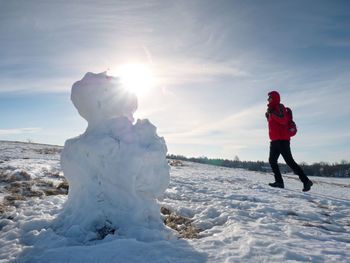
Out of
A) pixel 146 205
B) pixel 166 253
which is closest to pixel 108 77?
pixel 146 205

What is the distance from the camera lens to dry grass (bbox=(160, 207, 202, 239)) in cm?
496

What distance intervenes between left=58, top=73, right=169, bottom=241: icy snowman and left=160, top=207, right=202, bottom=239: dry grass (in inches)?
15.3

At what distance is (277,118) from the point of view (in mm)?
9461

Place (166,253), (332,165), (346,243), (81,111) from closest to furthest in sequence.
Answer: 1. (166,253)
2. (346,243)
3. (81,111)
4. (332,165)

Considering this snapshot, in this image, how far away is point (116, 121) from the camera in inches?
214

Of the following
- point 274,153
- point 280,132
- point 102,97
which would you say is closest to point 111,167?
point 102,97

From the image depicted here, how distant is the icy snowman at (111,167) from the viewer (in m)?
4.86

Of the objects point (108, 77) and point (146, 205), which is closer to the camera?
point (146, 205)

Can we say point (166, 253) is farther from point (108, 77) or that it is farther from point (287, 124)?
point (287, 124)

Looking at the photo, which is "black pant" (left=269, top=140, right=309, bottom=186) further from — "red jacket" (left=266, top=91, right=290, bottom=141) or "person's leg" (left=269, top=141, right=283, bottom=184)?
"red jacket" (left=266, top=91, right=290, bottom=141)

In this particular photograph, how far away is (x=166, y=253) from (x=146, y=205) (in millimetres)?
1311

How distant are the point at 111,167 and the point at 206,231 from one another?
1755 millimetres

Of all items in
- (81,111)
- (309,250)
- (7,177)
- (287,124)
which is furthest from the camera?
(287,124)

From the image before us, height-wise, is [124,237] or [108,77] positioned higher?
[108,77]
